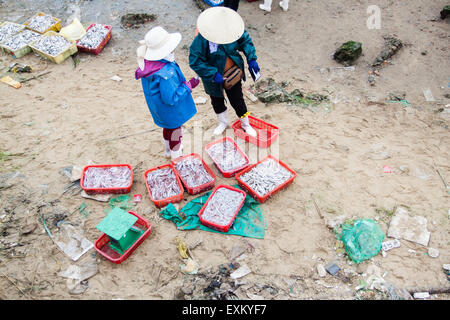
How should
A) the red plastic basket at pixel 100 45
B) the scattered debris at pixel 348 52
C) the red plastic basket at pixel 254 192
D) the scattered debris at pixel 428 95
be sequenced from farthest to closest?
the red plastic basket at pixel 100 45 < the scattered debris at pixel 348 52 < the scattered debris at pixel 428 95 < the red plastic basket at pixel 254 192

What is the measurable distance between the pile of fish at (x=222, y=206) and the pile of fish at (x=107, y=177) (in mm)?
1232

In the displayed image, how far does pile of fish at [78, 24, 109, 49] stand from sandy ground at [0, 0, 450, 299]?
0.94ft

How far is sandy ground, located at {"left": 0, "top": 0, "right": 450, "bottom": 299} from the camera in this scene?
3.59 metres

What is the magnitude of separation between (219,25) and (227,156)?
187cm

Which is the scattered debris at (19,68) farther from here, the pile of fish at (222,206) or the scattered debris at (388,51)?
the scattered debris at (388,51)

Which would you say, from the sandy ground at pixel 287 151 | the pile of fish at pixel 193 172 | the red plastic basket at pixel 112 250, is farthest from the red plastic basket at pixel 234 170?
the red plastic basket at pixel 112 250

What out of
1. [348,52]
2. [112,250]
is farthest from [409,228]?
[348,52]

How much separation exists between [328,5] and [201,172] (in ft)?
20.5

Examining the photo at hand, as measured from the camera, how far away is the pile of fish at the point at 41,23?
731 centimetres

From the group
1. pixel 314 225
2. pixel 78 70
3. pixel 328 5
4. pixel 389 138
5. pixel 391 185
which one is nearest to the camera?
pixel 314 225

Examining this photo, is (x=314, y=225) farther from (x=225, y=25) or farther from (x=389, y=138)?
(x=225, y=25)

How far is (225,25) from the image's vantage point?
376 centimetres

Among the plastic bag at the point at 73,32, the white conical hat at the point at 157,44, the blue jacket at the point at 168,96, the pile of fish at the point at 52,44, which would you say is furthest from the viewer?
the plastic bag at the point at 73,32
